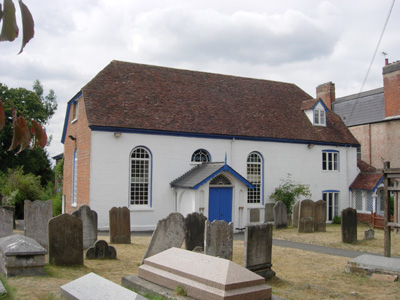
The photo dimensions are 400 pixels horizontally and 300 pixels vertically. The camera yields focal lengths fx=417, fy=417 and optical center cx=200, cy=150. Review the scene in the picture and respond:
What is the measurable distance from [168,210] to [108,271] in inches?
448

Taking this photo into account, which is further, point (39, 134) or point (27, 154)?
point (27, 154)

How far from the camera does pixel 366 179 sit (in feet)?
90.8

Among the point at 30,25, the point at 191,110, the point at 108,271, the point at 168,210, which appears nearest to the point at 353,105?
the point at 191,110

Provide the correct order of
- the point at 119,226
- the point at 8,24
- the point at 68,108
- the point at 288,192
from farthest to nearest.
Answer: the point at 68,108, the point at 288,192, the point at 119,226, the point at 8,24

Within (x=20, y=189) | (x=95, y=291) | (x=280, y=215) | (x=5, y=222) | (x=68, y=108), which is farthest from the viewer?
(x=20, y=189)

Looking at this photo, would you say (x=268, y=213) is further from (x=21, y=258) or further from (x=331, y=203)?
(x=21, y=258)

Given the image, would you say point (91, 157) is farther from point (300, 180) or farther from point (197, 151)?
point (300, 180)

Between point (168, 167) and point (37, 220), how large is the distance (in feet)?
30.9

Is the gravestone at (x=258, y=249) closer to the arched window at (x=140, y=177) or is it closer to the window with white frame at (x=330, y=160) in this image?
the arched window at (x=140, y=177)

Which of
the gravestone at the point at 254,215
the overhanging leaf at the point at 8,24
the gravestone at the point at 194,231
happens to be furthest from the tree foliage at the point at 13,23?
the gravestone at the point at 254,215

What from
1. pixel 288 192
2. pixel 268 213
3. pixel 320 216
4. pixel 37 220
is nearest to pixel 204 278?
pixel 37 220

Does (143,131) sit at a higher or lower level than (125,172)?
higher

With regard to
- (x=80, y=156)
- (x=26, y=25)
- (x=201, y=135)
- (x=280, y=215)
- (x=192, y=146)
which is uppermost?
(x=201, y=135)

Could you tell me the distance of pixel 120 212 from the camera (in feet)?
52.2
